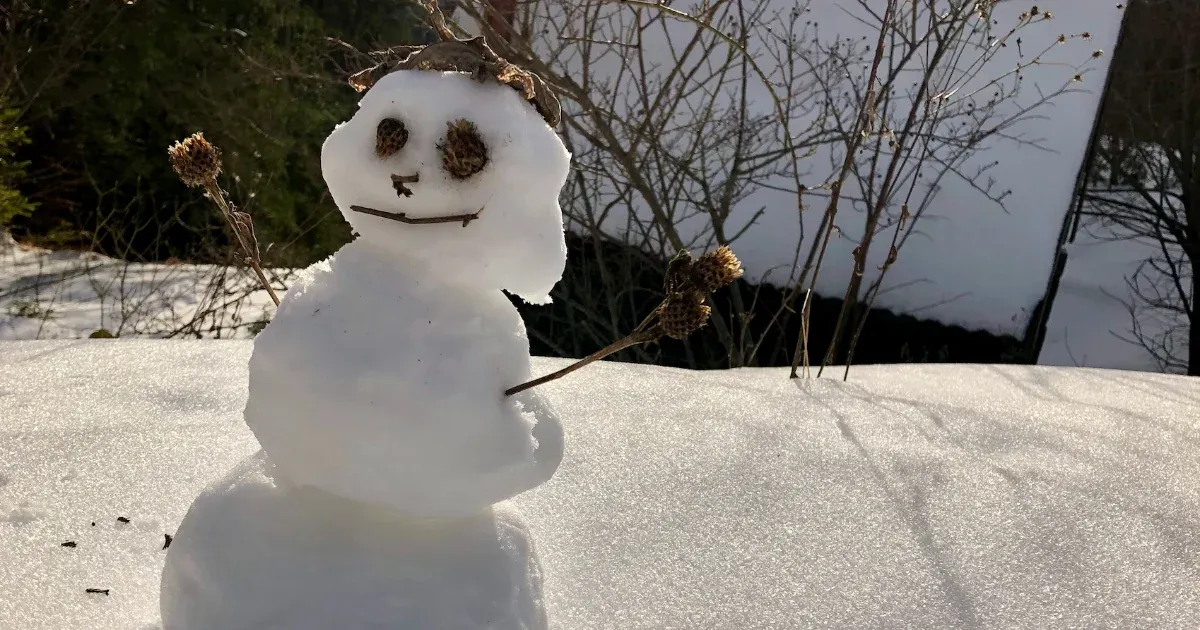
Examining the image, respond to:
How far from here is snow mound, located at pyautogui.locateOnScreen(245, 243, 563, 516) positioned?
795 mm

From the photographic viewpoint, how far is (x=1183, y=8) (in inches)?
221

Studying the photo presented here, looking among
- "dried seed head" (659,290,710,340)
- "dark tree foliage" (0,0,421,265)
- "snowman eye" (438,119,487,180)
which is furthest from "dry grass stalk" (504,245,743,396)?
"dark tree foliage" (0,0,421,265)

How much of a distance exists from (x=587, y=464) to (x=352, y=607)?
0.66 m

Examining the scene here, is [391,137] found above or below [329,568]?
above

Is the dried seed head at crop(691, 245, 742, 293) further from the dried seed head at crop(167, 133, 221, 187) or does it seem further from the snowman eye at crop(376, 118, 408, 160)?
the dried seed head at crop(167, 133, 221, 187)

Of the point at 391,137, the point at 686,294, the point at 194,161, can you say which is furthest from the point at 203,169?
the point at 686,294

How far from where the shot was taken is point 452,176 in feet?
2.60

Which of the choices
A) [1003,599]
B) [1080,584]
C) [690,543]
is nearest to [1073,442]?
[1080,584]

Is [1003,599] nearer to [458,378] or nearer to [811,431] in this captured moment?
[811,431]

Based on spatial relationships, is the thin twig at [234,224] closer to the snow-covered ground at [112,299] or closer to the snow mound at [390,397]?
the snow mound at [390,397]

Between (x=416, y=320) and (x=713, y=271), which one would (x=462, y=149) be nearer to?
(x=416, y=320)

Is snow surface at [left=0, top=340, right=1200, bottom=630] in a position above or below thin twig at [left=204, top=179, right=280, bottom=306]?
below

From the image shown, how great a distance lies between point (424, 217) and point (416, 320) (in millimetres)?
114

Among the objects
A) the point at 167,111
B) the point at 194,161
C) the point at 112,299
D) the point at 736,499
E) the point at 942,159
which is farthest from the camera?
the point at 167,111
